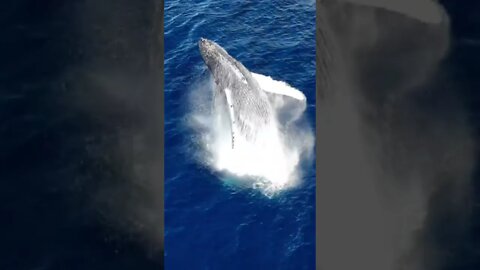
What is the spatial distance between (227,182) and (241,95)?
17.2m

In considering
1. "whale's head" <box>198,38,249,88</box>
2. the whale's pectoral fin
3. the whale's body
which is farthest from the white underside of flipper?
the whale's pectoral fin

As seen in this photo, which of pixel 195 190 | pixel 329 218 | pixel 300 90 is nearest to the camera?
pixel 329 218

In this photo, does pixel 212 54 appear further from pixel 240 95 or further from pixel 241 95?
pixel 241 95

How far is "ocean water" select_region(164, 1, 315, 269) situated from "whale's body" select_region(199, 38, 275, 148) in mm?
6179

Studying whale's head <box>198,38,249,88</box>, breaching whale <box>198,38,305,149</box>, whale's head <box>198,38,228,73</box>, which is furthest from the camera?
whale's head <box>198,38,228,73</box>

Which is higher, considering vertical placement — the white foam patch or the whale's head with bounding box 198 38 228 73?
the whale's head with bounding box 198 38 228 73

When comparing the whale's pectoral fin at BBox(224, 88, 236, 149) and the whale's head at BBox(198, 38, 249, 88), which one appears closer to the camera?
the whale's pectoral fin at BBox(224, 88, 236, 149)

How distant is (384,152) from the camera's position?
5309 centimetres

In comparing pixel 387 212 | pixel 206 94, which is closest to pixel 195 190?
pixel 206 94

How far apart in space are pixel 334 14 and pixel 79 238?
30003 millimetres

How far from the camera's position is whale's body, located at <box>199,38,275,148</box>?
100 m

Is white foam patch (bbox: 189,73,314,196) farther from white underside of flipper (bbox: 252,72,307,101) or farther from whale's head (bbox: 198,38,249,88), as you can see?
whale's head (bbox: 198,38,249,88)

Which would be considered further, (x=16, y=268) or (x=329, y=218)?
(x=329, y=218)

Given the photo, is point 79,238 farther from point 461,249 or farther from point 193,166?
point 193,166
